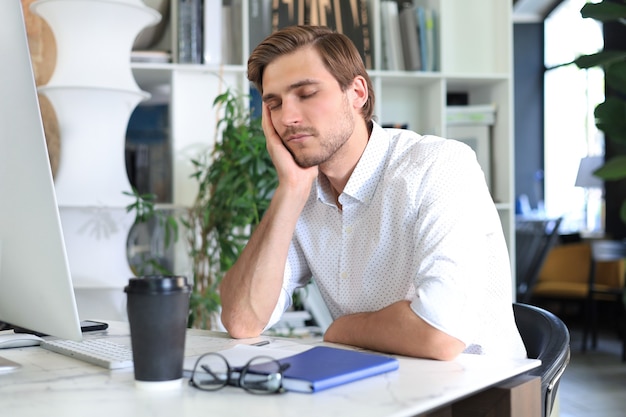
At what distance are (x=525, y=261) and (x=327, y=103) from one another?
485cm

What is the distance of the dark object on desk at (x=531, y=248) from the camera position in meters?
5.82

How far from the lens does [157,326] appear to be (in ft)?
3.16

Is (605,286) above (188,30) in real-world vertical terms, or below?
below

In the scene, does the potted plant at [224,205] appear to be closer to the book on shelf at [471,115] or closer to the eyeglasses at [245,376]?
the book on shelf at [471,115]

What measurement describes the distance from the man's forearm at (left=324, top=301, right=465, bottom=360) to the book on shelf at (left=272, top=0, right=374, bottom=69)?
2.21 metres

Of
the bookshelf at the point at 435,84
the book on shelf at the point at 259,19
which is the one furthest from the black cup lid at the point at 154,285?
the book on shelf at the point at 259,19

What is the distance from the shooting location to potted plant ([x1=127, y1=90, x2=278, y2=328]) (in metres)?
2.99

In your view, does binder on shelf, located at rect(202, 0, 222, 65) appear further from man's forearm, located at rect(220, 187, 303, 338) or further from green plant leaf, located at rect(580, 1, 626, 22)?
man's forearm, located at rect(220, 187, 303, 338)

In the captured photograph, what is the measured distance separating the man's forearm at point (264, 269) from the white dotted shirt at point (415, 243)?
73 millimetres

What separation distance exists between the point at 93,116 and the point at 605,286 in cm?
544

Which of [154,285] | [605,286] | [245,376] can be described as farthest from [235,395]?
[605,286]

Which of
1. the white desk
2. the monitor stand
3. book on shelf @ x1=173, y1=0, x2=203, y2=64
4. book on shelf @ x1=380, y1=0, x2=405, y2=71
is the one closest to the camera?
the white desk

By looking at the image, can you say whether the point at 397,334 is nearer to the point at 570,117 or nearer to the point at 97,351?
the point at 97,351

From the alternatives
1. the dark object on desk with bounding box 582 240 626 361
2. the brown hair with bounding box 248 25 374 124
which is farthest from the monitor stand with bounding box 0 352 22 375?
the dark object on desk with bounding box 582 240 626 361
